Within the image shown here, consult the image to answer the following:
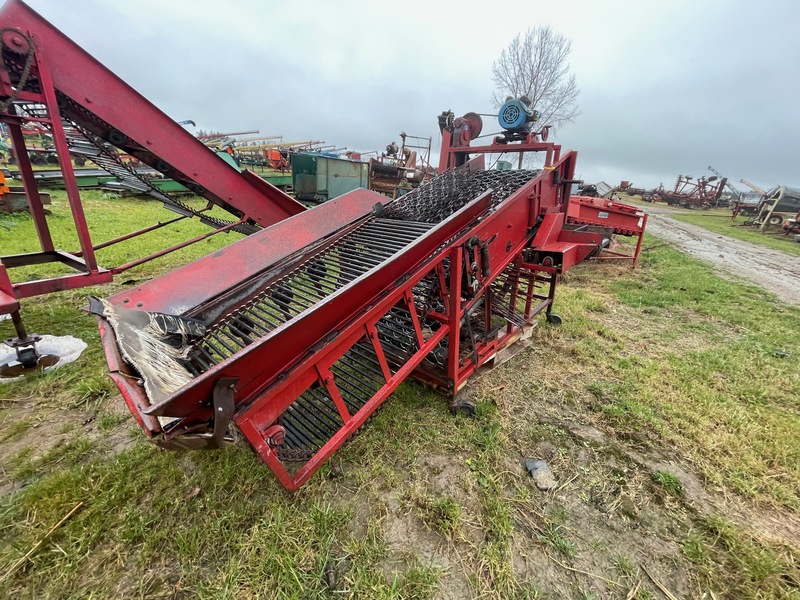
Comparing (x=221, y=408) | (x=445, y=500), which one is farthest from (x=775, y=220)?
(x=221, y=408)

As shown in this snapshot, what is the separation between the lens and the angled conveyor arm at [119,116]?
213cm

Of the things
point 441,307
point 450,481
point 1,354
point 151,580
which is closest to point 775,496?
point 450,481

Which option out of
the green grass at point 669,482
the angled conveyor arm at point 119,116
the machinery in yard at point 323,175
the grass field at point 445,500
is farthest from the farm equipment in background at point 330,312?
the machinery in yard at point 323,175

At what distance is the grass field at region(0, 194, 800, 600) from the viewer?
5.36 ft

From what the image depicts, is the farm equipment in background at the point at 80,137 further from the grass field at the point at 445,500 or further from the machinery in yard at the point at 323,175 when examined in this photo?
the machinery in yard at the point at 323,175

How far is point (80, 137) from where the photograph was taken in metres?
3.13

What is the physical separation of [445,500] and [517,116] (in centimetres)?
384

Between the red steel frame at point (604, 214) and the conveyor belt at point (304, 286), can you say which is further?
the red steel frame at point (604, 214)

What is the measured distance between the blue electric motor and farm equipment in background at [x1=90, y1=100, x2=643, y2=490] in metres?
0.01

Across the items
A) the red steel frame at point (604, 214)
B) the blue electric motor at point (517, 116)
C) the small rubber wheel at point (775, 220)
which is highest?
the blue electric motor at point (517, 116)

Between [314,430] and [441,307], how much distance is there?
1.30 metres

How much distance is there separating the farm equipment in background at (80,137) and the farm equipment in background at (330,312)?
0.93 meters

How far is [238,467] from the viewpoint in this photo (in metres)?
2.12

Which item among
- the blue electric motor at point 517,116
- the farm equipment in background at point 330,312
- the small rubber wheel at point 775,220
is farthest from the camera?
the small rubber wheel at point 775,220
